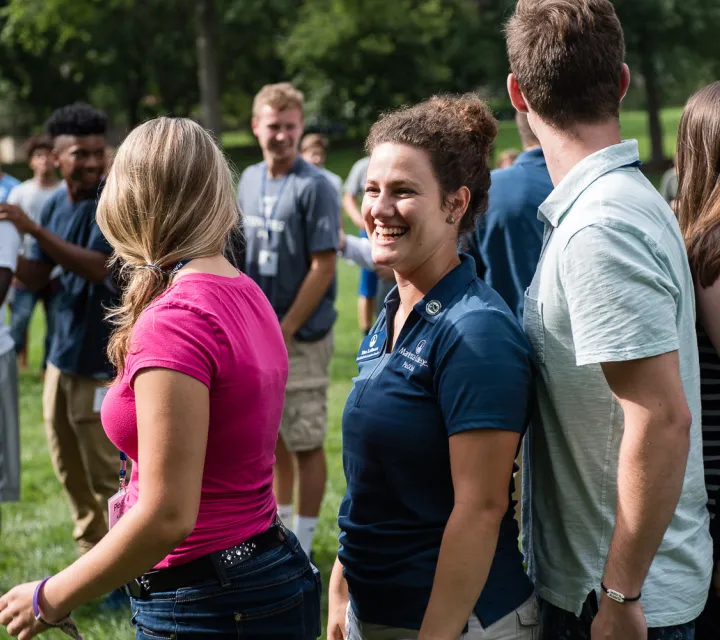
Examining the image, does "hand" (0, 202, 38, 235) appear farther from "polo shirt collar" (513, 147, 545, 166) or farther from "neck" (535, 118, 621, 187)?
"neck" (535, 118, 621, 187)

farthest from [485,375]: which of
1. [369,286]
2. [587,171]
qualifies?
[369,286]

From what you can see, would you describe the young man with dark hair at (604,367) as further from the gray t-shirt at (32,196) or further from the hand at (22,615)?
the gray t-shirt at (32,196)

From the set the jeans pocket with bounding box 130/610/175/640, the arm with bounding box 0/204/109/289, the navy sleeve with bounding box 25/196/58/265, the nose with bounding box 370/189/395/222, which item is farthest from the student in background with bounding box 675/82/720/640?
the navy sleeve with bounding box 25/196/58/265

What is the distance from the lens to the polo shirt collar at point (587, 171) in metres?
2.06

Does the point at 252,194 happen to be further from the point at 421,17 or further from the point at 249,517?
the point at 421,17

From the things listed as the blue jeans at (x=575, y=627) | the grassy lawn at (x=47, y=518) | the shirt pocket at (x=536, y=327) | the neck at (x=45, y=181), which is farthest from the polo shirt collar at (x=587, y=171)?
the neck at (x=45, y=181)

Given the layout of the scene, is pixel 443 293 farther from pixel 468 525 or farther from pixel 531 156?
pixel 531 156

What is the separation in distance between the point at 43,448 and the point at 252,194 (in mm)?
3509

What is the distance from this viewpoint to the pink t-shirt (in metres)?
2.11

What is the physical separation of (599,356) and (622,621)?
0.53 m

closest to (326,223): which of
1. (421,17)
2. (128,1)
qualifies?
(128,1)

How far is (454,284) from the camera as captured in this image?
228 centimetres

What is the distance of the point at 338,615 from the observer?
259 cm

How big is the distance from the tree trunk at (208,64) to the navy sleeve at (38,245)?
2467cm
